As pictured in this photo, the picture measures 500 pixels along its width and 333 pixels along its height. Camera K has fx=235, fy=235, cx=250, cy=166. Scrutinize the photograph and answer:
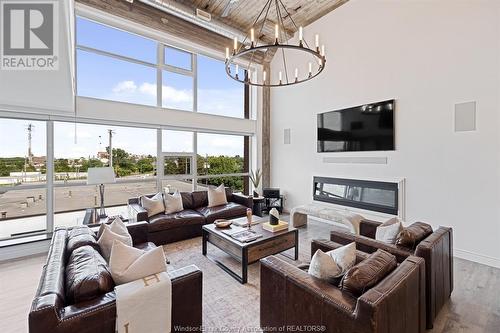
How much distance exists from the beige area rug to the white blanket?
2.31 feet

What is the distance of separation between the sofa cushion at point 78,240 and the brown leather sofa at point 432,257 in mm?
2628

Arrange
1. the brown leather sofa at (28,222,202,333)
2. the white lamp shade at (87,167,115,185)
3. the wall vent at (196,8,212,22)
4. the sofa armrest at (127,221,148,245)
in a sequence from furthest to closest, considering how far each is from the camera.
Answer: the wall vent at (196,8,212,22)
the white lamp shade at (87,167,115,185)
the sofa armrest at (127,221,148,245)
the brown leather sofa at (28,222,202,333)

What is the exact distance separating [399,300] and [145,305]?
1.68 m

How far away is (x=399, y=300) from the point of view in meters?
1.52

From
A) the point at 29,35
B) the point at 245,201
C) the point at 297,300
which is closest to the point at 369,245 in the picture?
the point at 297,300

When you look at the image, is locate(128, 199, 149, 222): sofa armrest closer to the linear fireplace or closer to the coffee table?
the coffee table

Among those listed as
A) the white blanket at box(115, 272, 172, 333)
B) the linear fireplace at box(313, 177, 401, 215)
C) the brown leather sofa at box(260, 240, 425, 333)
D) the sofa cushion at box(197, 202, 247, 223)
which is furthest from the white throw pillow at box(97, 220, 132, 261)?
the linear fireplace at box(313, 177, 401, 215)

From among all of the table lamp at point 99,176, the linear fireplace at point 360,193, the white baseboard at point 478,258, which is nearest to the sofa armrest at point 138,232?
the table lamp at point 99,176

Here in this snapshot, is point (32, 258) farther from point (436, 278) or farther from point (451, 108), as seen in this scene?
point (451, 108)

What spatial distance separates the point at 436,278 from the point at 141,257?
2611 millimetres

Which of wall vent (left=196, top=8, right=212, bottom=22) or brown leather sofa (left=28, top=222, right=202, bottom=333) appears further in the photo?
wall vent (left=196, top=8, right=212, bottom=22)

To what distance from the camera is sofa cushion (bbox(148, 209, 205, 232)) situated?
4.04 metres

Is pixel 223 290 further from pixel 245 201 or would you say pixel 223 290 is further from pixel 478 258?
pixel 478 258

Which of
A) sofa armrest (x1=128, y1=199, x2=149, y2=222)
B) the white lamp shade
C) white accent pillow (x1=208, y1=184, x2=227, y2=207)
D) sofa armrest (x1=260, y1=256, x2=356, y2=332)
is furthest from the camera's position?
white accent pillow (x1=208, y1=184, x2=227, y2=207)
